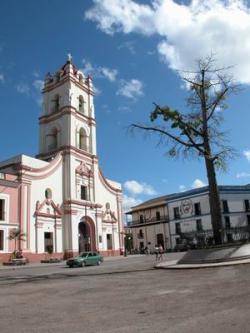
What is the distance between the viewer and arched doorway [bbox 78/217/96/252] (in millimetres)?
48250

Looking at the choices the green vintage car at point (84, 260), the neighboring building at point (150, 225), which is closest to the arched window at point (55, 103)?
the green vintage car at point (84, 260)

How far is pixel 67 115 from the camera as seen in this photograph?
48.4 meters

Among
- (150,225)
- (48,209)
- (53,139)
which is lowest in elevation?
(150,225)

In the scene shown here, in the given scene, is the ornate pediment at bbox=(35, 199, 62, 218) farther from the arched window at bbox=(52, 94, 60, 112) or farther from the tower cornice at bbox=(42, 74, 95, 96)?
the tower cornice at bbox=(42, 74, 95, 96)

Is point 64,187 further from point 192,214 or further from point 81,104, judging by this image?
point 192,214

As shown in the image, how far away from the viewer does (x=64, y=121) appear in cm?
4856

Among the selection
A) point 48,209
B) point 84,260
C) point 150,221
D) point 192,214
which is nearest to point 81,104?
point 48,209

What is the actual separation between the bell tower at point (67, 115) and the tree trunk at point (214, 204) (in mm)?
28524

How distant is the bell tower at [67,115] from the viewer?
1905 inches

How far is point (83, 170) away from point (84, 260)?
767 inches

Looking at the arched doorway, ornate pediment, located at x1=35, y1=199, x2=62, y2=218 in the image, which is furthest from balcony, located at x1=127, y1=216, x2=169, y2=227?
ornate pediment, located at x1=35, y1=199, x2=62, y2=218

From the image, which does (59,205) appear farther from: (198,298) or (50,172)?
(198,298)

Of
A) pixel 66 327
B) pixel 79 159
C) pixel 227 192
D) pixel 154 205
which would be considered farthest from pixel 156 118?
pixel 154 205

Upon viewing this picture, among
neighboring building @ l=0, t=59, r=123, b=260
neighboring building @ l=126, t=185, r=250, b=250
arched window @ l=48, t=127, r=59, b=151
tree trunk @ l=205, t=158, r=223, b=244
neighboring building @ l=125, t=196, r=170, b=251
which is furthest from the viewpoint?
neighboring building @ l=125, t=196, r=170, b=251
